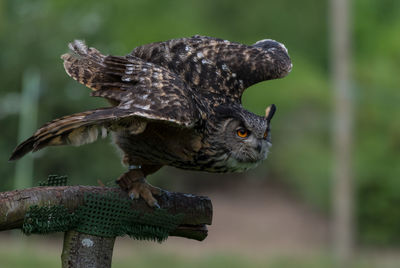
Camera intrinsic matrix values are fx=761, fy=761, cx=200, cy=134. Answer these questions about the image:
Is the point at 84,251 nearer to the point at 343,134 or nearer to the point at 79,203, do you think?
the point at 79,203

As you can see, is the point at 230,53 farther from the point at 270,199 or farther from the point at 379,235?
the point at 270,199

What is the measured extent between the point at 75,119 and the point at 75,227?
556 mm

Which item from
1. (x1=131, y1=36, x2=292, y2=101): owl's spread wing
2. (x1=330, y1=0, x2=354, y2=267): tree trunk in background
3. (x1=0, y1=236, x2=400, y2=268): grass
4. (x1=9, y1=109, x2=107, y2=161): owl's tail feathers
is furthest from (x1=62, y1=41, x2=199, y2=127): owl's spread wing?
(x1=330, y1=0, x2=354, y2=267): tree trunk in background

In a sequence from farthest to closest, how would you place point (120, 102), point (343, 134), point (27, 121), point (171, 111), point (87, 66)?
point (343, 134), point (27, 121), point (87, 66), point (120, 102), point (171, 111)

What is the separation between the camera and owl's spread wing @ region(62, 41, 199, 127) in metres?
3.90

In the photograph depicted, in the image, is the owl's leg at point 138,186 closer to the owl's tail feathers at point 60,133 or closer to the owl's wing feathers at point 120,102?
the owl's wing feathers at point 120,102

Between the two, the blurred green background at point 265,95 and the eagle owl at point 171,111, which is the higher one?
the blurred green background at point 265,95

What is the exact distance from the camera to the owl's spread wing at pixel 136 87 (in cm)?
390

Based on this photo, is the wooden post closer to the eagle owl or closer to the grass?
the eagle owl

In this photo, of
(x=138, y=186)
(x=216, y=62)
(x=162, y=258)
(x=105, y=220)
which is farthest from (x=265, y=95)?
(x=105, y=220)

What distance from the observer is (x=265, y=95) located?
19.2 meters

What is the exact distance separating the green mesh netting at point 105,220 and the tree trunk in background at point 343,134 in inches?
351

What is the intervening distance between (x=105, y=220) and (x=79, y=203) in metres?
0.17

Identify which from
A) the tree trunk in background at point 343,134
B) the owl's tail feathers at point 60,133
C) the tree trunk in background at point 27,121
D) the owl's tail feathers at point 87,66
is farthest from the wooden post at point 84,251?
the tree trunk in background at point 343,134
